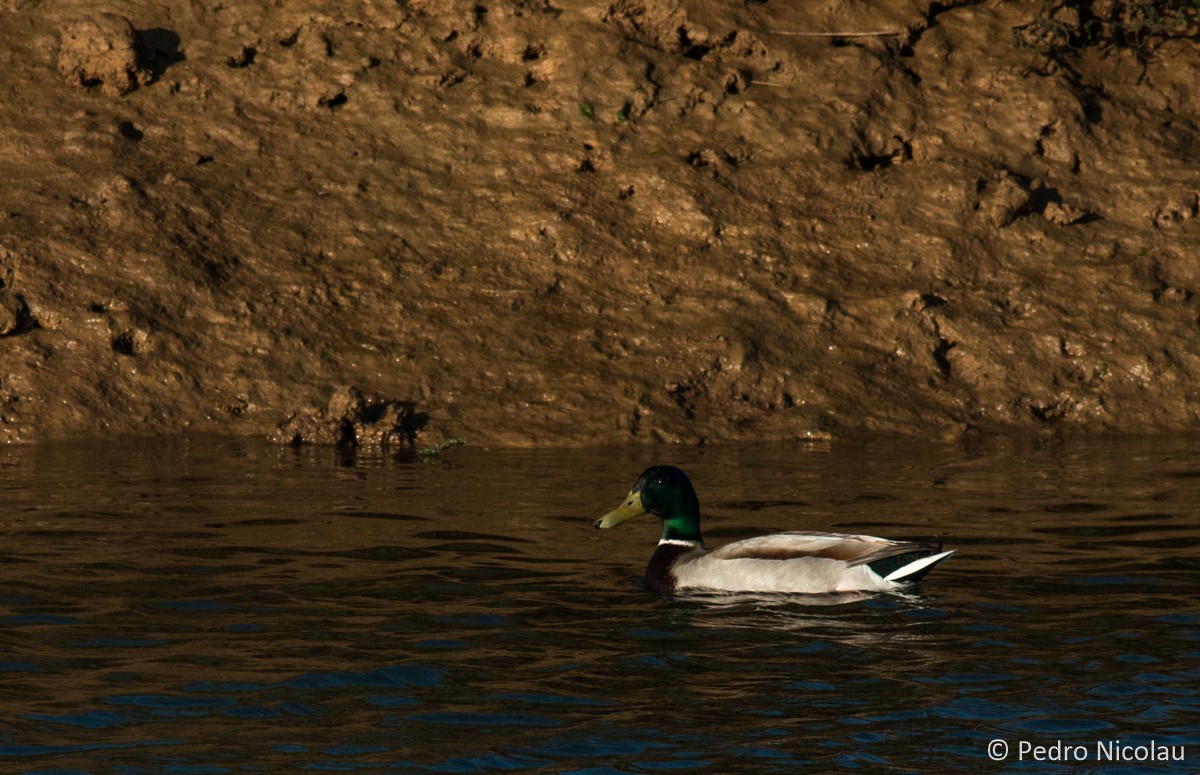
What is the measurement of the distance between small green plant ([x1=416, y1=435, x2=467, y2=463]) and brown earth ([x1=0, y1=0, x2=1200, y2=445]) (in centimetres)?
16

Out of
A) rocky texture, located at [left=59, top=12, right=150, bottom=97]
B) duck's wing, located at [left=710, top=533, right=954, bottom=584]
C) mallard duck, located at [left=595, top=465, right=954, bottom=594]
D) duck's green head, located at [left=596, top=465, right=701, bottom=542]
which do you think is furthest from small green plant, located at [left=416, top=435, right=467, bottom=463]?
rocky texture, located at [left=59, top=12, right=150, bottom=97]

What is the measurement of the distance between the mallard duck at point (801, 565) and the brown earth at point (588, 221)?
15.0ft

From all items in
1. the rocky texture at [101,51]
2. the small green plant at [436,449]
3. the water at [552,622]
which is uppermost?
the rocky texture at [101,51]

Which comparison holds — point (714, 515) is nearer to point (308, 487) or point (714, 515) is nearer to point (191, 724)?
point (308, 487)

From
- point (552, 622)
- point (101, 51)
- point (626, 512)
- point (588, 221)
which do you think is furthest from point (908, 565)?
point (101, 51)

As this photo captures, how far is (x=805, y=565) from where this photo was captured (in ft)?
31.2

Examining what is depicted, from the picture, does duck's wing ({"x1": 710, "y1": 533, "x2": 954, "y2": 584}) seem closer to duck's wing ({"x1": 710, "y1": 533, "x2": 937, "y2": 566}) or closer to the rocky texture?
duck's wing ({"x1": 710, "y1": 533, "x2": 937, "y2": 566})

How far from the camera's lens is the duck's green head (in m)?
10.2

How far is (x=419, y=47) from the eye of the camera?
17.7m

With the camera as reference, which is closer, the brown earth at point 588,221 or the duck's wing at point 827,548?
the duck's wing at point 827,548

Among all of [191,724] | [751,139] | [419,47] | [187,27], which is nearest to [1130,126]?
[751,139]

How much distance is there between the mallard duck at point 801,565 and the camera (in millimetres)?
9344

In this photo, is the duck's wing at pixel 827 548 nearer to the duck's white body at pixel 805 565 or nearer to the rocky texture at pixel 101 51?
the duck's white body at pixel 805 565

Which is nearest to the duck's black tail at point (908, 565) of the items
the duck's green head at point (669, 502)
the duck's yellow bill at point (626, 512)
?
the duck's green head at point (669, 502)
